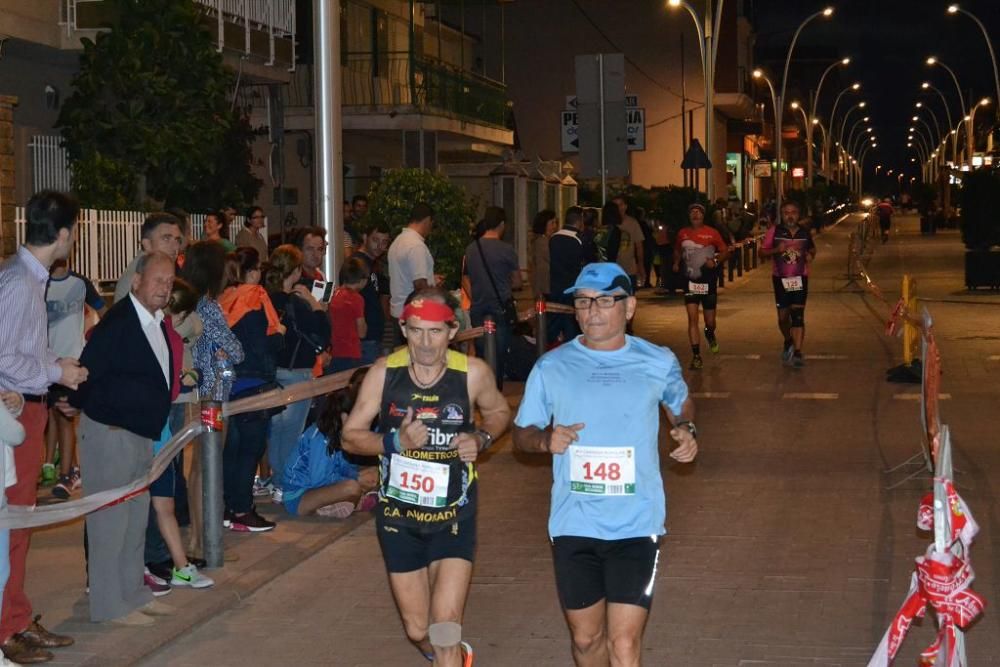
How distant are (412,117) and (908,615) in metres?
25.2

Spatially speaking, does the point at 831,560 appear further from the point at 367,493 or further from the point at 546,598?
the point at 367,493

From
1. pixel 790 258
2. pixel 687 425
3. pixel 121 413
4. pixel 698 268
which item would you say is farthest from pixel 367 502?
pixel 790 258

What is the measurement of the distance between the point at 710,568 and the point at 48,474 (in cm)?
537

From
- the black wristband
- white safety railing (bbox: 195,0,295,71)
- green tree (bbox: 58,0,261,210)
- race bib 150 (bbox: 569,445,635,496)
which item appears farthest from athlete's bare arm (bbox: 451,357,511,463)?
white safety railing (bbox: 195,0,295,71)

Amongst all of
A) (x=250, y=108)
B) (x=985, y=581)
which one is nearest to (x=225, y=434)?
(x=985, y=581)

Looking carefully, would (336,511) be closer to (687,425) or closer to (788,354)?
(687,425)

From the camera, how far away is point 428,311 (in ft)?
19.5

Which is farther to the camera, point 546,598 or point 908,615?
point 546,598

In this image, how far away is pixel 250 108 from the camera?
80.3 ft

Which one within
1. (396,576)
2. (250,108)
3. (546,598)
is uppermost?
(250,108)

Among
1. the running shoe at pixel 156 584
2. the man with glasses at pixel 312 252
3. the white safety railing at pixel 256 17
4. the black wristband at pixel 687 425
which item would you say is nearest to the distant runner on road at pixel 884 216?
the white safety railing at pixel 256 17

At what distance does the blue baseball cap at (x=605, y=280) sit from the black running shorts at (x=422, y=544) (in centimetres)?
103

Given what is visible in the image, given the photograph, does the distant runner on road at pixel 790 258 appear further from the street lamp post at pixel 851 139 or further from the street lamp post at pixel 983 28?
the street lamp post at pixel 851 139

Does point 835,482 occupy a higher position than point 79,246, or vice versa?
point 79,246
